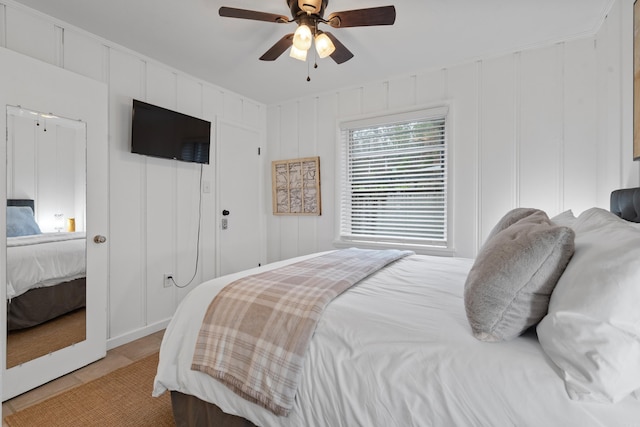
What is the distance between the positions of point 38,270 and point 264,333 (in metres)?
1.86

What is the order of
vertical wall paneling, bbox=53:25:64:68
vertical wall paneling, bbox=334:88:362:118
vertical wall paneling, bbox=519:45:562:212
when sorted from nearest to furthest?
vertical wall paneling, bbox=53:25:64:68 → vertical wall paneling, bbox=519:45:562:212 → vertical wall paneling, bbox=334:88:362:118

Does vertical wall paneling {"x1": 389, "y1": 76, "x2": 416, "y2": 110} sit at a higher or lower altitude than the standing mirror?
higher

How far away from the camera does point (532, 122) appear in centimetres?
254

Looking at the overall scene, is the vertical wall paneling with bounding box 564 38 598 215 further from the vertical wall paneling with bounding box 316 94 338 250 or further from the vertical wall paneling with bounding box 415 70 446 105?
the vertical wall paneling with bounding box 316 94 338 250

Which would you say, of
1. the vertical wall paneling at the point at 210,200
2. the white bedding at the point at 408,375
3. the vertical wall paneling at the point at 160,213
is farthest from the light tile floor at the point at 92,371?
the white bedding at the point at 408,375

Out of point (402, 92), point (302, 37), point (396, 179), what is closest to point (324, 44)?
point (302, 37)

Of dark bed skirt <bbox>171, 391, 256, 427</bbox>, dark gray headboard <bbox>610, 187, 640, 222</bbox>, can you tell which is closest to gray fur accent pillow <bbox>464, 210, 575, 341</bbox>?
dark gray headboard <bbox>610, 187, 640, 222</bbox>

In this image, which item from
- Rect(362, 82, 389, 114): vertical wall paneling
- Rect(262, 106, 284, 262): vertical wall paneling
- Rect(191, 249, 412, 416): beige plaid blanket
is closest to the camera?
Rect(191, 249, 412, 416): beige plaid blanket

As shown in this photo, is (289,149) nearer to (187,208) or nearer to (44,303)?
(187,208)

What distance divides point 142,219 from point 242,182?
4.09 feet

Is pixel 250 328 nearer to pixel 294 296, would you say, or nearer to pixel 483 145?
pixel 294 296

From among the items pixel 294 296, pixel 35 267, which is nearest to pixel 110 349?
pixel 35 267

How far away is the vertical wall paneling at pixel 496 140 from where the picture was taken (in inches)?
103

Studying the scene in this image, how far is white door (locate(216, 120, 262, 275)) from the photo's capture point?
344 centimetres
